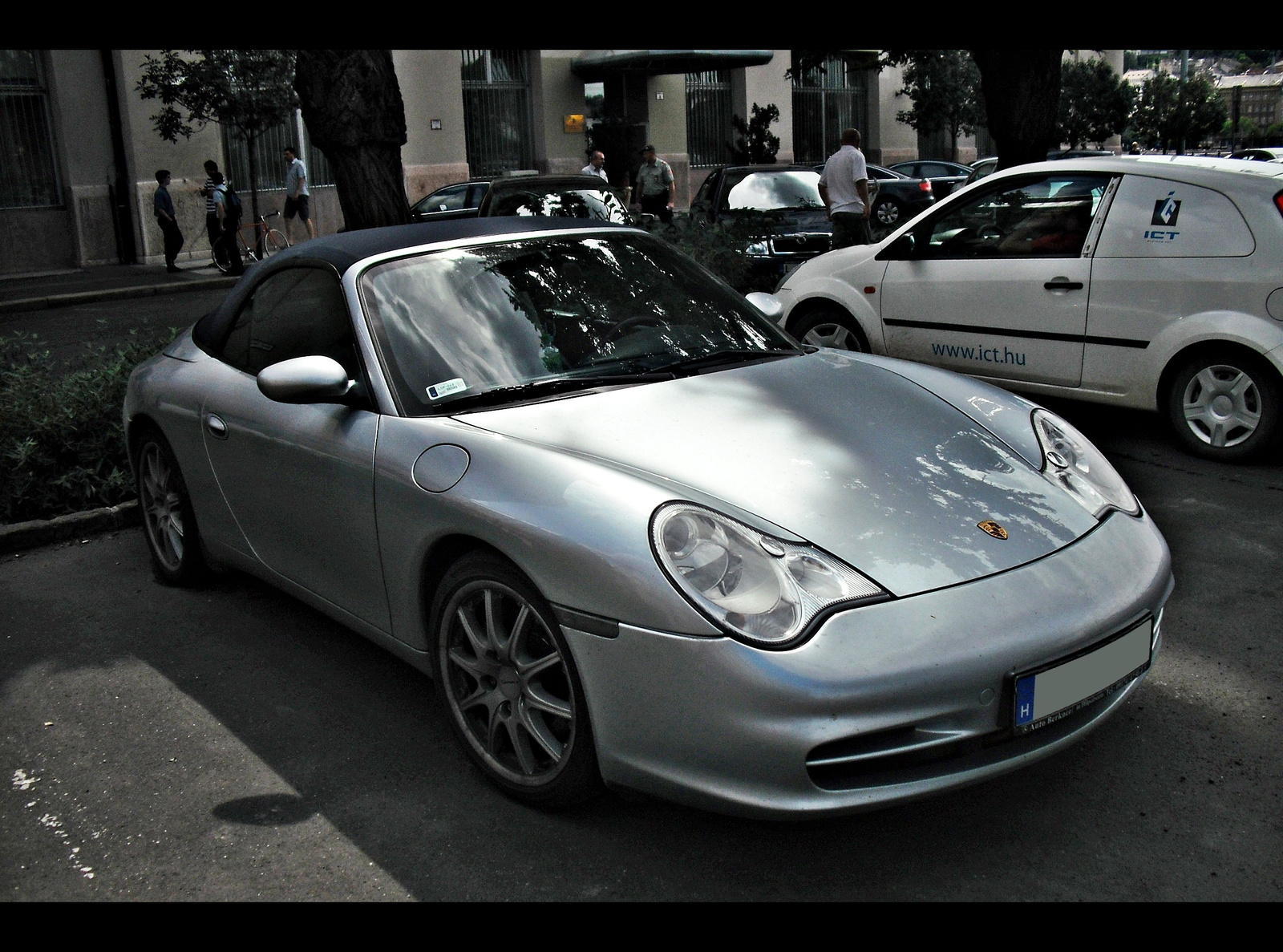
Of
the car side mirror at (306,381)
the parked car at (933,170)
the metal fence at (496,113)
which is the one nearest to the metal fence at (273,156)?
the metal fence at (496,113)

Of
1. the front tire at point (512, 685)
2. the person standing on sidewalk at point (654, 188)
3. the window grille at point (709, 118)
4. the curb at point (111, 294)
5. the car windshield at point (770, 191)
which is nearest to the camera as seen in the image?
the front tire at point (512, 685)

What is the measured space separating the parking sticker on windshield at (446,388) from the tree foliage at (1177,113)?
128 feet

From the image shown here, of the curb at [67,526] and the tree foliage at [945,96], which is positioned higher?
the tree foliage at [945,96]

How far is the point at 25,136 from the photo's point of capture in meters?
21.3

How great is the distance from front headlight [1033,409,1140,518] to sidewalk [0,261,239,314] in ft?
54.6

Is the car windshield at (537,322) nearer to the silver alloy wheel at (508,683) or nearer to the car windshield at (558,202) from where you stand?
the silver alloy wheel at (508,683)

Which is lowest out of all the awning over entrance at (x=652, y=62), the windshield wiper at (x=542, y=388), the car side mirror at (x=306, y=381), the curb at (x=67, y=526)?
the curb at (x=67, y=526)

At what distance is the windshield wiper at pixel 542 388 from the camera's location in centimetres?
336

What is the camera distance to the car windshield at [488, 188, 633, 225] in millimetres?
10461

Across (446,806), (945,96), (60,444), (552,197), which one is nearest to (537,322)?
(446,806)

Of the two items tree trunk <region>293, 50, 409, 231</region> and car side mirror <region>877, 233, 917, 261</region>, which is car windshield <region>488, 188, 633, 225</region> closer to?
Result: tree trunk <region>293, 50, 409, 231</region>

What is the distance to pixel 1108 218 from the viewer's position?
6.29m

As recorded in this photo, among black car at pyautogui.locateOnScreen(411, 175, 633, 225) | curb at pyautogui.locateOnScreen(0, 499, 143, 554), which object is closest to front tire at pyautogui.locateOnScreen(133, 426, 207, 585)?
curb at pyautogui.locateOnScreen(0, 499, 143, 554)
